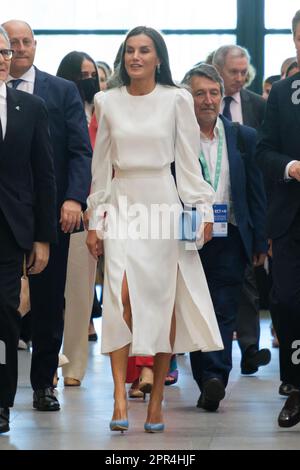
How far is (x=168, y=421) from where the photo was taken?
6477 millimetres

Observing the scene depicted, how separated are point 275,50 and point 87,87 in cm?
625

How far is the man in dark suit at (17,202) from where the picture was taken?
5.96 metres

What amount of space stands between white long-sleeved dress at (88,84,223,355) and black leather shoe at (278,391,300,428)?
0.44 meters

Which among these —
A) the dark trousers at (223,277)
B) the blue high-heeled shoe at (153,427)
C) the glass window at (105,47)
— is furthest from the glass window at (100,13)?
the blue high-heeled shoe at (153,427)

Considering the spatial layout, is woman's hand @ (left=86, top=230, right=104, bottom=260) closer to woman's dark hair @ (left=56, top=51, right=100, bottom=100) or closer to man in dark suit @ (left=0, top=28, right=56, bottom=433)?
man in dark suit @ (left=0, top=28, right=56, bottom=433)

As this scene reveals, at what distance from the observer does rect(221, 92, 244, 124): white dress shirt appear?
9.27m

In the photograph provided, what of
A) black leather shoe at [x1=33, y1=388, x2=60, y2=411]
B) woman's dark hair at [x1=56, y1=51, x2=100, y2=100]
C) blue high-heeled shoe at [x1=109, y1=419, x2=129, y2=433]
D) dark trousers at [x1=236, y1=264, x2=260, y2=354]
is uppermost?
woman's dark hair at [x1=56, y1=51, x2=100, y2=100]

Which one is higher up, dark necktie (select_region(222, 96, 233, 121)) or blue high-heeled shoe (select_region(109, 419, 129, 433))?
dark necktie (select_region(222, 96, 233, 121))

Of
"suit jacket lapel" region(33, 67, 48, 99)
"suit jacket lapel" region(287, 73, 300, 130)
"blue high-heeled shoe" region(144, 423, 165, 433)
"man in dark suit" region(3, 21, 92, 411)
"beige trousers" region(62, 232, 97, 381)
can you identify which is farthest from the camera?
"beige trousers" region(62, 232, 97, 381)

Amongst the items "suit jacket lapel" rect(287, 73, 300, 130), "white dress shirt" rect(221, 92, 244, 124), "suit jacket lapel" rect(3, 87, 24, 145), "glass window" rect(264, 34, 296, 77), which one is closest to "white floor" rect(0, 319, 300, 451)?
"suit jacket lapel" rect(3, 87, 24, 145)

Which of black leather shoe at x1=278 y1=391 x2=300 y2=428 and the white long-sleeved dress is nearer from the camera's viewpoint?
the white long-sleeved dress

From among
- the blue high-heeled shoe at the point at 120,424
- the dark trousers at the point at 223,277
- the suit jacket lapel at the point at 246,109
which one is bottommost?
the blue high-heeled shoe at the point at 120,424

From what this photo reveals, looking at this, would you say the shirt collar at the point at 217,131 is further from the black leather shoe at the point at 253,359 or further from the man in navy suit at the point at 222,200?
the black leather shoe at the point at 253,359
